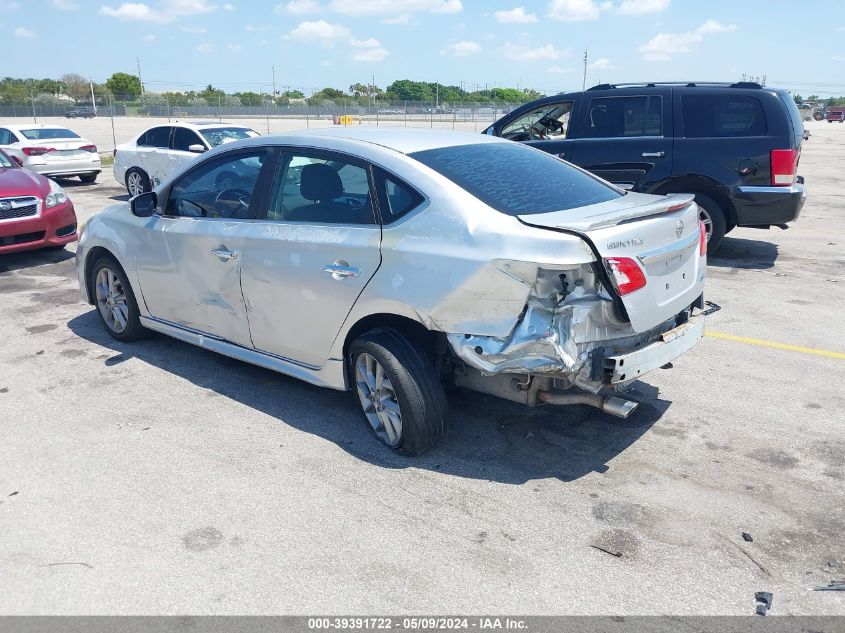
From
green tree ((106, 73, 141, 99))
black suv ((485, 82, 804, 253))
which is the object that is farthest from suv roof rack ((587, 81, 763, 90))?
green tree ((106, 73, 141, 99))

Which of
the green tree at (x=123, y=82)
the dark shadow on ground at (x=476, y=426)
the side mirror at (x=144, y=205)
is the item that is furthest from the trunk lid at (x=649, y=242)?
the green tree at (x=123, y=82)

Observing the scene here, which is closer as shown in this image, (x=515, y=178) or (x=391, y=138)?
(x=515, y=178)

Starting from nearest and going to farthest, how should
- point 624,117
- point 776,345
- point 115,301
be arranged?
point 776,345
point 115,301
point 624,117

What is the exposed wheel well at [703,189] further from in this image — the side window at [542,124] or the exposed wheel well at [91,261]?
the exposed wheel well at [91,261]

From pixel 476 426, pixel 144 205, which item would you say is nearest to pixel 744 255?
pixel 476 426

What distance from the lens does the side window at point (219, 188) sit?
15.9ft

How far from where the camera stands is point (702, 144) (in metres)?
8.38

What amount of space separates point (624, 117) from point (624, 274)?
5.97 m

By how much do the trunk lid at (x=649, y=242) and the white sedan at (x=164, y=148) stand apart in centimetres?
1089

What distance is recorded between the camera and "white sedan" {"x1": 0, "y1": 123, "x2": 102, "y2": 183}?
661 inches

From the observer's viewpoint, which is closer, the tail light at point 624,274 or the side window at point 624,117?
the tail light at point 624,274

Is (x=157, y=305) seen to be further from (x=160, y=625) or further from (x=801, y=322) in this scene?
(x=801, y=322)

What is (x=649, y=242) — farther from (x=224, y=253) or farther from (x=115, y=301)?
(x=115, y=301)

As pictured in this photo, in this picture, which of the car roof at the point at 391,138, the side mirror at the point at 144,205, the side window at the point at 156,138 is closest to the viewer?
the car roof at the point at 391,138
